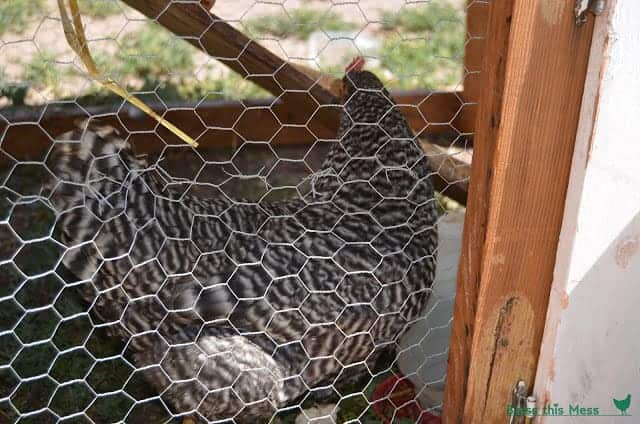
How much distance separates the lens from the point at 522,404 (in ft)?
4.66

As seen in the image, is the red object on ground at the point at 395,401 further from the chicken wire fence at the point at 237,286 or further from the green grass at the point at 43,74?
the green grass at the point at 43,74

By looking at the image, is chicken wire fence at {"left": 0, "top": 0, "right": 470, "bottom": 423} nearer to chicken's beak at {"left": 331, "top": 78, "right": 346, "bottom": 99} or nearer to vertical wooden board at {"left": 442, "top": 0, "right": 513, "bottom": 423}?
chicken's beak at {"left": 331, "top": 78, "right": 346, "bottom": 99}

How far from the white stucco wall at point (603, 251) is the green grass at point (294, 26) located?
7.40 ft

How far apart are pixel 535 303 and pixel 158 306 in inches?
34.9

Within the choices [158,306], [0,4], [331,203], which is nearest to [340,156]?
[331,203]

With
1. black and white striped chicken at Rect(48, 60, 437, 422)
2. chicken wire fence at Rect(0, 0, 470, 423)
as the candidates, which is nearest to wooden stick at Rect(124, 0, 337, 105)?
chicken wire fence at Rect(0, 0, 470, 423)

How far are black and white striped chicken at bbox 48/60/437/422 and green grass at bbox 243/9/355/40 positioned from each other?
172 cm

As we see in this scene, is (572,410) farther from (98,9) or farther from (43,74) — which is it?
(98,9)

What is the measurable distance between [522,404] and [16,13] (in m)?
3.02

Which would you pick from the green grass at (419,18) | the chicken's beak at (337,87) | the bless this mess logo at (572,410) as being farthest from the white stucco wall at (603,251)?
the green grass at (419,18)

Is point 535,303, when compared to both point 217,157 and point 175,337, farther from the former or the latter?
→ point 217,157

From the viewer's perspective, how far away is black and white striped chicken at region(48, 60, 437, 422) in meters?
1.65

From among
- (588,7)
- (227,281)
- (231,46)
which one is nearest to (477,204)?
(588,7)

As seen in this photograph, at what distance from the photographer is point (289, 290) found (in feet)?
5.64
